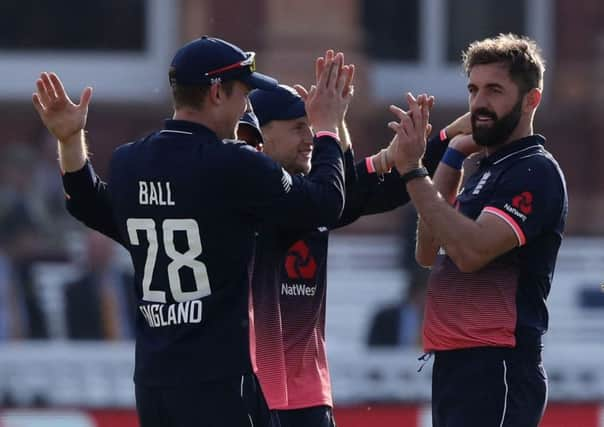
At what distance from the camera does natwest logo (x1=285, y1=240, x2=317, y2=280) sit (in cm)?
574

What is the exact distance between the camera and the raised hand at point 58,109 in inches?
203

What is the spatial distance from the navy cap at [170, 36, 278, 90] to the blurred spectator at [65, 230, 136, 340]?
21.0 feet

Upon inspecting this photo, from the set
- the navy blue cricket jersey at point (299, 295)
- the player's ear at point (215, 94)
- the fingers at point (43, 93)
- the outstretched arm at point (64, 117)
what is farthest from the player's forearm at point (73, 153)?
the navy blue cricket jersey at point (299, 295)

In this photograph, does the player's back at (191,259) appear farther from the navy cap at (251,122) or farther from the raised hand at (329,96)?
the navy cap at (251,122)

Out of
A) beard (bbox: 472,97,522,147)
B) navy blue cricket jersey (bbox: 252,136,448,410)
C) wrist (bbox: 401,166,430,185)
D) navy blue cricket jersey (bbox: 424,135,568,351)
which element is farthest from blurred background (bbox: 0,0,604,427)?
wrist (bbox: 401,166,430,185)

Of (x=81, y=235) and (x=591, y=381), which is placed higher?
(x=81, y=235)

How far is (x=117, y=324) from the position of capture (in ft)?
36.9

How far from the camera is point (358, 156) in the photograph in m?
12.9

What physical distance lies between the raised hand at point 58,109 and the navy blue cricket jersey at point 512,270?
1.31m

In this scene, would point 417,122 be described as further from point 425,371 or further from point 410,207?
point 410,207

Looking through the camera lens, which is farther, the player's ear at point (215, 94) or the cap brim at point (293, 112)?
the cap brim at point (293, 112)

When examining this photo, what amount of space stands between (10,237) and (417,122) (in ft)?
22.6

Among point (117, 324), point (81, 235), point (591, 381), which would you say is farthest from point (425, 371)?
point (81, 235)

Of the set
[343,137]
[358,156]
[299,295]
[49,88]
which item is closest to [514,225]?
[343,137]
